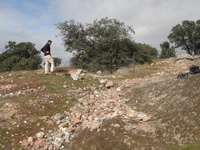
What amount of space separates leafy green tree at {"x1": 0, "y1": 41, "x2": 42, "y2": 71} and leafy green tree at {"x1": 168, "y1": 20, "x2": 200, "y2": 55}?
24.0 metres

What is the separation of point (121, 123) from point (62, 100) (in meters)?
2.82

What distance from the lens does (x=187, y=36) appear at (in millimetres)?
30562

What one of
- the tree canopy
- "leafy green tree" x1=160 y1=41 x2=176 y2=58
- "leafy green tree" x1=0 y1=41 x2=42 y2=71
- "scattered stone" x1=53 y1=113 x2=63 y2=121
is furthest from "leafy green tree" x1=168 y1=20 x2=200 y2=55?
"scattered stone" x1=53 y1=113 x2=63 y2=121

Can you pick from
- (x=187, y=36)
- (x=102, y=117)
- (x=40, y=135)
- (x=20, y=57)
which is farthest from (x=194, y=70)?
(x=187, y=36)

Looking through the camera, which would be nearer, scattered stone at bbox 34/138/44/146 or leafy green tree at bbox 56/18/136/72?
scattered stone at bbox 34/138/44/146

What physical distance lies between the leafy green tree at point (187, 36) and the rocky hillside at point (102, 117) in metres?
27.0

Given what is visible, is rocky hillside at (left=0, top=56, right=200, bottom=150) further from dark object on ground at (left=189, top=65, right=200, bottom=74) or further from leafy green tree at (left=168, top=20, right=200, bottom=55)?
leafy green tree at (left=168, top=20, right=200, bottom=55)

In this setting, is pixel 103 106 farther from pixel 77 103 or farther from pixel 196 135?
pixel 196 135

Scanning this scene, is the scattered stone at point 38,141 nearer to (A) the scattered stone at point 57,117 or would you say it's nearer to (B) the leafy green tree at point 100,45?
(A) the scattered stone at point 57,117

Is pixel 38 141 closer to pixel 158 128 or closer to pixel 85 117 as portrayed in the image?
pixel 85 117

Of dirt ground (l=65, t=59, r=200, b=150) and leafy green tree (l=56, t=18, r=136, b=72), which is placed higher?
leafy green tree (l=56, t=18, r=136, b=72)

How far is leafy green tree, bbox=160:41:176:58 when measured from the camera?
1258 inches

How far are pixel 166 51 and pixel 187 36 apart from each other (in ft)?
14.3

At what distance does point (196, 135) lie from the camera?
11.1 feet
